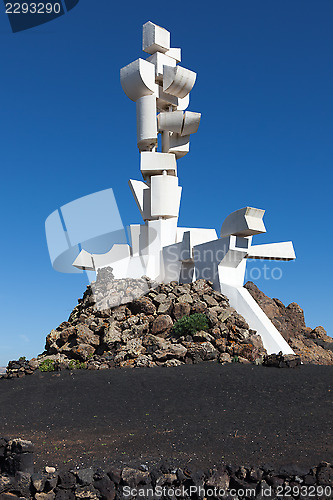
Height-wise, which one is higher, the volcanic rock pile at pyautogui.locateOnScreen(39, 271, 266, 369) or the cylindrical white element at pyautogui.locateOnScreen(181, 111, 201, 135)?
the cylindrical white element at pyautogui.locateOnScreen(181, 111, 201, 135)

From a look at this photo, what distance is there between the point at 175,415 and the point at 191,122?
51.8ft

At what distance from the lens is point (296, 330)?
70.5 feet

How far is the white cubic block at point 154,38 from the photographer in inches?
919

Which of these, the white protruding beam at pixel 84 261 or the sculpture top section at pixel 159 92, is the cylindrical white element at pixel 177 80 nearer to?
the sculpture top section at pixel 159 92

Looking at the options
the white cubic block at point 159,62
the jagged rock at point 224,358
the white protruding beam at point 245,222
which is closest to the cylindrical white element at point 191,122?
the white cubic block at point 159,62

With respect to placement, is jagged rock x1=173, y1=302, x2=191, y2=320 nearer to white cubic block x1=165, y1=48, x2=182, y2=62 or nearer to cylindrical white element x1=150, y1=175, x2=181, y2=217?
cylindrical white element x1=150, y1=175, x2=181, y2=217

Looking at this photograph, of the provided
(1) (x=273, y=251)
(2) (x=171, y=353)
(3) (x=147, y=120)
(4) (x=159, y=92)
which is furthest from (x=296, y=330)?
(4) (x=159, y=92)

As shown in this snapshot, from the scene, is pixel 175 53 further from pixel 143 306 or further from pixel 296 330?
pixel 296 330

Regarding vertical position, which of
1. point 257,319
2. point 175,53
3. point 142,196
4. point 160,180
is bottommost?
point 257,319

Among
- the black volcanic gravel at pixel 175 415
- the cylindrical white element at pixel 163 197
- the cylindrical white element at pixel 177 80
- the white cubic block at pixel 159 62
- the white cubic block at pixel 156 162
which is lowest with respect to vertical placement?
the black volcanic gravel at pixel 175 415

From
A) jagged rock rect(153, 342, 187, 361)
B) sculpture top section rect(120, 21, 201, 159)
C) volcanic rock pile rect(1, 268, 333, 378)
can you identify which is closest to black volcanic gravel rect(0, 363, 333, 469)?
jagged rock rect(153, 342, 187, 361)

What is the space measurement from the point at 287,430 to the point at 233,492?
2.75m

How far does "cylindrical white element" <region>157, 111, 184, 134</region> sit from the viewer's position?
22609mm

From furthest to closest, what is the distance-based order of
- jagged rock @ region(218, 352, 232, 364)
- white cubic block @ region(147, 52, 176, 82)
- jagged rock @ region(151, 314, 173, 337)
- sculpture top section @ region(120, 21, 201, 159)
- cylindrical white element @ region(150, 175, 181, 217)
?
white cubic block @ region(147, 52, 176, 82) < sculpture top section @ region(120, 21, 201, 159) < cylindrical white element @ region(150, 175, 181, 217) < jagged rock @ region(151, 314, 173, 337) < jagged rock @ region(218, 352, 232, 364)
